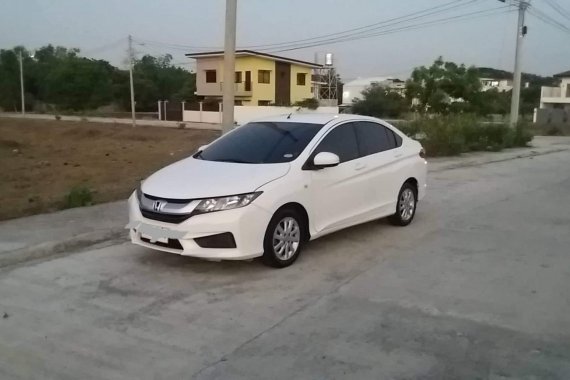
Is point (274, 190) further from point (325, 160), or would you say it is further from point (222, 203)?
point (325, 160)

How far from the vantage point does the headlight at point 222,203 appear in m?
6.21

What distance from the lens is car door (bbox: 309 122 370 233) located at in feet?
23.4

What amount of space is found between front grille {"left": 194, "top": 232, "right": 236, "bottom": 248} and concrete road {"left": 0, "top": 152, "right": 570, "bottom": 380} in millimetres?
364

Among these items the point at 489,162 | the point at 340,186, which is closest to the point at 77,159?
the point at 489,162

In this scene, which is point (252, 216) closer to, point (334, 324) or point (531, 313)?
point (334, 324)

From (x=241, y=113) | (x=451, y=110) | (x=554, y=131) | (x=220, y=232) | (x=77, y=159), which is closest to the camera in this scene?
(x=220, y=232)

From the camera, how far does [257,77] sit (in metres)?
60.0

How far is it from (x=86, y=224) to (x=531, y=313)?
575cm

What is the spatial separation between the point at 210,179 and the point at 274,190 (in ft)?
2.24

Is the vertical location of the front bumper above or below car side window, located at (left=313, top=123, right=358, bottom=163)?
below

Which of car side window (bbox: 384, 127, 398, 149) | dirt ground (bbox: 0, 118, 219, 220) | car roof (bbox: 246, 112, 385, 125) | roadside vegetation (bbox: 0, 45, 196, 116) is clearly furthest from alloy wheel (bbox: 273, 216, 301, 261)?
roadside vegetation (bbox: 0, 45, 196, 116)

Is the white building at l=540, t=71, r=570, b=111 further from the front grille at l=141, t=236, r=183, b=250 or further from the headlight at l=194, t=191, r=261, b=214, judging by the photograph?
the front grille at l=141, t=236, r=183, b=250

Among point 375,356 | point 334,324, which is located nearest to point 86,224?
point 334,324

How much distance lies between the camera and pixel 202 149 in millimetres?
7918
